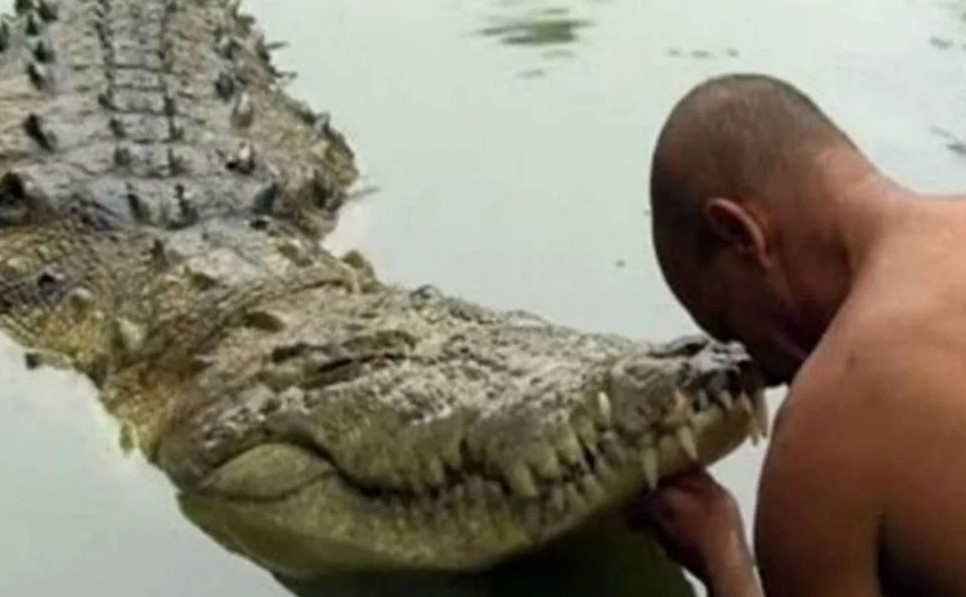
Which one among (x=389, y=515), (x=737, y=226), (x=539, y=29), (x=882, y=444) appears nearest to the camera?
(x=882, y=444)

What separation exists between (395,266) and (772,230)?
2419 millimetres

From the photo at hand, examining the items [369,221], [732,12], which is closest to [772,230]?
[369,221]

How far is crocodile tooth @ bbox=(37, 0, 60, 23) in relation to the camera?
22.3 ft

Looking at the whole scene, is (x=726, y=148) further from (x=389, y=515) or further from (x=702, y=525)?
(x=389, y=515)

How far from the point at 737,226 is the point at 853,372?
41 centimetres

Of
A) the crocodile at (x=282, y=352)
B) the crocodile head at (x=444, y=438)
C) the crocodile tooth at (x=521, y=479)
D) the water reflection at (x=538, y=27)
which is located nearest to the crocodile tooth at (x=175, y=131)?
the crocodile at (x=282, y=352)

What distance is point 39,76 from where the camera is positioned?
613cm

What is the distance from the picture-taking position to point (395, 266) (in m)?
5.89

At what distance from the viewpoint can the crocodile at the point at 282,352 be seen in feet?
12.3

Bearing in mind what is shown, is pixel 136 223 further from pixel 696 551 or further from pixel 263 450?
pixel 696 551

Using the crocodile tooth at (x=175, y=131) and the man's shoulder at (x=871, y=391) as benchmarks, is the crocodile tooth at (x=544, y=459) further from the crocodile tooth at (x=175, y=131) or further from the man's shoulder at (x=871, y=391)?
the crocodile tooth at (x=175, y=131)

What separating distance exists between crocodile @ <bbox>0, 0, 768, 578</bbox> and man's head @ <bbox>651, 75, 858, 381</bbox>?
3.9 inches

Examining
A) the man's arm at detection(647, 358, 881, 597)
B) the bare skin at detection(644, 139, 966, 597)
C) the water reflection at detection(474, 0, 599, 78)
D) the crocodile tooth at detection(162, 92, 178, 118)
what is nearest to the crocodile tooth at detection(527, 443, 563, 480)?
the bare skin at detection(644, 139, 966, 597)

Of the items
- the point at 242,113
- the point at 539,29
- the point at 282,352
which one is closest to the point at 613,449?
the point at 282,352
